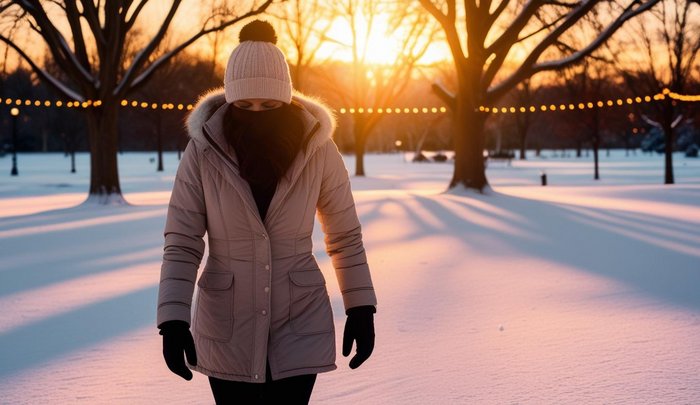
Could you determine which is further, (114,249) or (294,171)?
(114,249)

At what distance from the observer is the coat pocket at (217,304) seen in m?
2.49

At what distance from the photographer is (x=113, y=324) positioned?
5.97m

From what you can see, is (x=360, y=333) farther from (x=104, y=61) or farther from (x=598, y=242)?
(x=104, y=61)

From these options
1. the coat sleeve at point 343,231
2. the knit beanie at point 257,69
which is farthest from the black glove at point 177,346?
the knit beanie at point 257,69

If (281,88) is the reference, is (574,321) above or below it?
below

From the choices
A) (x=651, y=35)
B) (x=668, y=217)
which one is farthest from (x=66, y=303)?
(x=651, y=35)

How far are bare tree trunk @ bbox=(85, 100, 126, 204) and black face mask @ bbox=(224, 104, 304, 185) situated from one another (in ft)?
53.1

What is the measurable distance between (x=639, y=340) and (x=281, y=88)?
386 cm

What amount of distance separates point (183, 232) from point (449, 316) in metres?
4.00

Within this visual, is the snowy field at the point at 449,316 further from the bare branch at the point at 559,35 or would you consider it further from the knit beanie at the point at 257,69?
the bare branch at the point at 559,35

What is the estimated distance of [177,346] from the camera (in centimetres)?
240

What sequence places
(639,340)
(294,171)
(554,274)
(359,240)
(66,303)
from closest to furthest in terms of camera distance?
(294,171) → (359,240) → (639,340) → (66,303) → (554,274)

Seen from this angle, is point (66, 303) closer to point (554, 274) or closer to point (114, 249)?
point (114, 249)

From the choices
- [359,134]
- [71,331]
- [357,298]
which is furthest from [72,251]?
[359,134]
